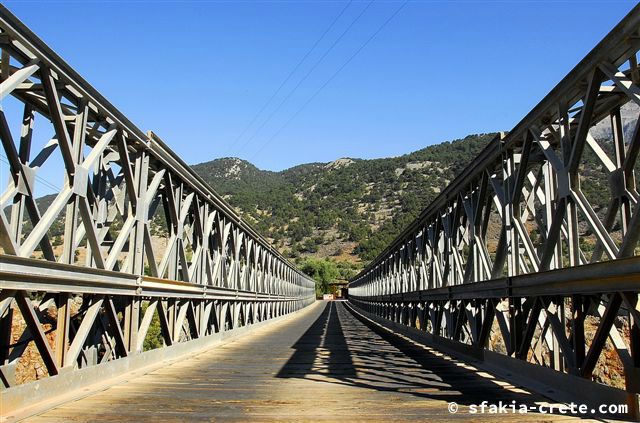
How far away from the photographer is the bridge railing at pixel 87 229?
213 inches

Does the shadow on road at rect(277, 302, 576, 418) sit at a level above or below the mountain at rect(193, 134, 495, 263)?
below

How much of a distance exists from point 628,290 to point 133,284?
584 cm

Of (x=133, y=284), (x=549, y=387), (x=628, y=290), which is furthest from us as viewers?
(x=133, y=284)

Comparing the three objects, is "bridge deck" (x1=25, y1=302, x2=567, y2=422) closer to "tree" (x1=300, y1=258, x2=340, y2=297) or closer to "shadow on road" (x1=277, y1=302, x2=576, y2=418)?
"shadow on road" (x1=277, y1=302, x2=576, y2=418)

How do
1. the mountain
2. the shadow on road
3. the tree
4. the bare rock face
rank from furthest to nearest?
the mountain → the tree → the bare rock face → the shadow on road

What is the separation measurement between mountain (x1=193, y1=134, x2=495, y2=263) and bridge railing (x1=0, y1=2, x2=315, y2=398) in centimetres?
11710

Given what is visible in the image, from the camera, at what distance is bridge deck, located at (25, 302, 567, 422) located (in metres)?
5.37

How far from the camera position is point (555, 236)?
6.69 metres

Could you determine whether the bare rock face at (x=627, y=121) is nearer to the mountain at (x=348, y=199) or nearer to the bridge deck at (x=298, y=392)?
the bridge deck at (x=298, y=392)

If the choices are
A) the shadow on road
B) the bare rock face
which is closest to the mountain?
the bare rock face

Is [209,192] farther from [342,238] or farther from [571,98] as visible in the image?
[342,238]

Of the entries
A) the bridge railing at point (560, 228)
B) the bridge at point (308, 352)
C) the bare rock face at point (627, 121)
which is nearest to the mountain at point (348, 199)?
the bare rock face at point (627, 121)

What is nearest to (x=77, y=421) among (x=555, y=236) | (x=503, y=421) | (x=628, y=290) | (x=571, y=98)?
(x=503, y=421)

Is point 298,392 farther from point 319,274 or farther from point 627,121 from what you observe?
point 319,274
